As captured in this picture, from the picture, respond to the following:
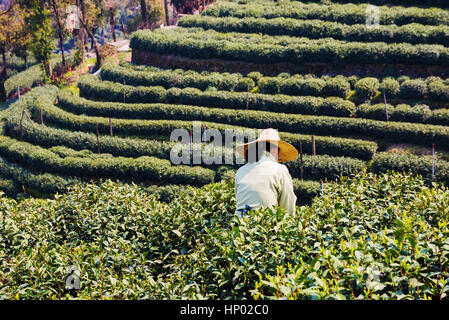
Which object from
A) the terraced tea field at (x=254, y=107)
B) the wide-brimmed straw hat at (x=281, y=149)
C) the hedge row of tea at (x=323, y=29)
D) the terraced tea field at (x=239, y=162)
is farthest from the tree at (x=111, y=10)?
the wide-brimmed straw hat at (x=281, y=149)

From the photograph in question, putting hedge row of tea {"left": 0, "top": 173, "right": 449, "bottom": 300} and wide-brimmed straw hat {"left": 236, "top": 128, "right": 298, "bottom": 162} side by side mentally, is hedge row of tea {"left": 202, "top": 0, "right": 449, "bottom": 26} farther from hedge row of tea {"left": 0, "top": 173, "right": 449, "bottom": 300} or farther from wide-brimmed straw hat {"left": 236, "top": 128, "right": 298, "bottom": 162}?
wide-brimmed straw hat {"left": 236, "top": 128, "right": 298, "bottom": 162}

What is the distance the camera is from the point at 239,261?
221 inches

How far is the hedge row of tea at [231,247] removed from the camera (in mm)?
4863

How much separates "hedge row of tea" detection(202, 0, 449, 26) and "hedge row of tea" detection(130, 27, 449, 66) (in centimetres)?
341

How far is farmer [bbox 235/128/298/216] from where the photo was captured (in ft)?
22.9

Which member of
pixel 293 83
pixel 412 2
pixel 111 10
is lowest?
pixel 293 83

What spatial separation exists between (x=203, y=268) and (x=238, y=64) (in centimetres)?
2817

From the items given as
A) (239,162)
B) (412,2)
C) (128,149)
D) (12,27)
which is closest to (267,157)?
(239,162)

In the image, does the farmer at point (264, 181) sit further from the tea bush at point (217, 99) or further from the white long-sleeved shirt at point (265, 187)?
the tea bush at point (217, 99)

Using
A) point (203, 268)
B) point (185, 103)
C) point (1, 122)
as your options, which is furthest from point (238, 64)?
point (203, 268)

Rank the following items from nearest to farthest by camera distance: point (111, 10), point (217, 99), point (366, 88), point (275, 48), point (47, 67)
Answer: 1. point (366, 88)
2. point (217, 99)
3. point (275, 48)
4. point (47, 67)
5. point (111, 10)

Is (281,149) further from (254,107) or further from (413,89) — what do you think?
(413,89)

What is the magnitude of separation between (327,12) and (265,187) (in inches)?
1220

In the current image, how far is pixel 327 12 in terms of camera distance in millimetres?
34656
